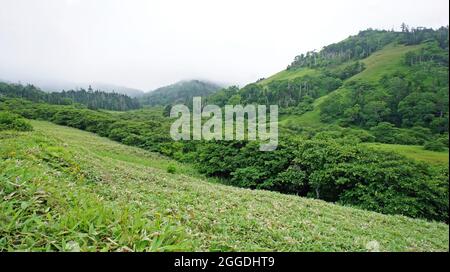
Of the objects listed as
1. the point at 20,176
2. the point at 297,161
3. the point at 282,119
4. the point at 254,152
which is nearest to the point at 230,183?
the point at 254,152

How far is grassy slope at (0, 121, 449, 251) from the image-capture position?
473 cm

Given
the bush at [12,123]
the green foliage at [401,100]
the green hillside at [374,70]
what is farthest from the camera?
the green hillside at [374,70]

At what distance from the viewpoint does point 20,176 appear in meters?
6.87

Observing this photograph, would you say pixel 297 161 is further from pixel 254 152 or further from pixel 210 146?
pixel 210 146

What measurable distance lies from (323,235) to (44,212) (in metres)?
8.36

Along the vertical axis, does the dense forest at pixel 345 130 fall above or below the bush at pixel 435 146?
above

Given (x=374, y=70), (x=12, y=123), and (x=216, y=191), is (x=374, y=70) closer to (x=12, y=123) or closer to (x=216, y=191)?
(x=216, y=191)

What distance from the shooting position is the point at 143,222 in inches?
214

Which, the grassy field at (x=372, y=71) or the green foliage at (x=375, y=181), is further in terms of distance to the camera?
the grassy field at (x=372, y=71)

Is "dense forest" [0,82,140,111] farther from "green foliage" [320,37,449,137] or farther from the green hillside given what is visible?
"green foliage" [320,37,449,137]

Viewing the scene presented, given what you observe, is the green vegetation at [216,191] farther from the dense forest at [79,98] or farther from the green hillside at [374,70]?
the dense forest at [79,98]

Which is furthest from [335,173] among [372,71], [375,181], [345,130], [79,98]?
[79,98]

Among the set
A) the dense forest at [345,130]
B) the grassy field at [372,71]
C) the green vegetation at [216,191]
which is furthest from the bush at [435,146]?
the grassy field at [372,71]

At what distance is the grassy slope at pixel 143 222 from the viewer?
473 centimetres
